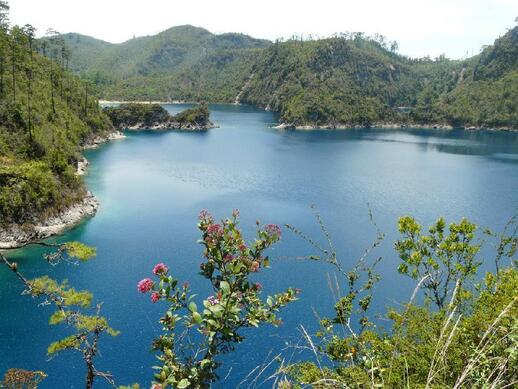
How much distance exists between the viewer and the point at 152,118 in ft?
535

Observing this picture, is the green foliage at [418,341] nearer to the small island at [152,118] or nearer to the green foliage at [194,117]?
the small island at [152,118]

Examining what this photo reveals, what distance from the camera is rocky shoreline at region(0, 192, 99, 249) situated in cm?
4797

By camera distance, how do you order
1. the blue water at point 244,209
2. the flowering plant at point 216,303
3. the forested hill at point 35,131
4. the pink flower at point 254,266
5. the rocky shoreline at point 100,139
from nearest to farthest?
the flowering plant at point 216,303 < the pink flower at point 254,266 < the blue water at point 244,209 < the forested hill at point 35,131 < the rocky shoreline at point 100,139

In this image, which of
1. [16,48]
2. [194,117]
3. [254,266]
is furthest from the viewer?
[194,117]

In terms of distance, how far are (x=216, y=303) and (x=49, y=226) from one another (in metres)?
52.1

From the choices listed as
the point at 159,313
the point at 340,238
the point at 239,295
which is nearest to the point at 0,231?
the point at 159,313

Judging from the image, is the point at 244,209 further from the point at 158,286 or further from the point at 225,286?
the point at 225,286

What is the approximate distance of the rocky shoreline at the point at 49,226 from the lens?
4797 cm

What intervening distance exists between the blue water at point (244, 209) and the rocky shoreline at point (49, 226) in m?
1.40

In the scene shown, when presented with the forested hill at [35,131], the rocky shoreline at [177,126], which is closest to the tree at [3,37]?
the forested hill at [35,131]

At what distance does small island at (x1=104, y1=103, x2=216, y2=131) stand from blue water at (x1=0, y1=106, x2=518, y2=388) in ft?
34.3

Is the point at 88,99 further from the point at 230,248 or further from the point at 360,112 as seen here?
the point at 230,248

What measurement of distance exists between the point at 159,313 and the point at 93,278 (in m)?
9.56

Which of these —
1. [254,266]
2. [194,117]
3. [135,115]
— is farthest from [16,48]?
[254,266]
